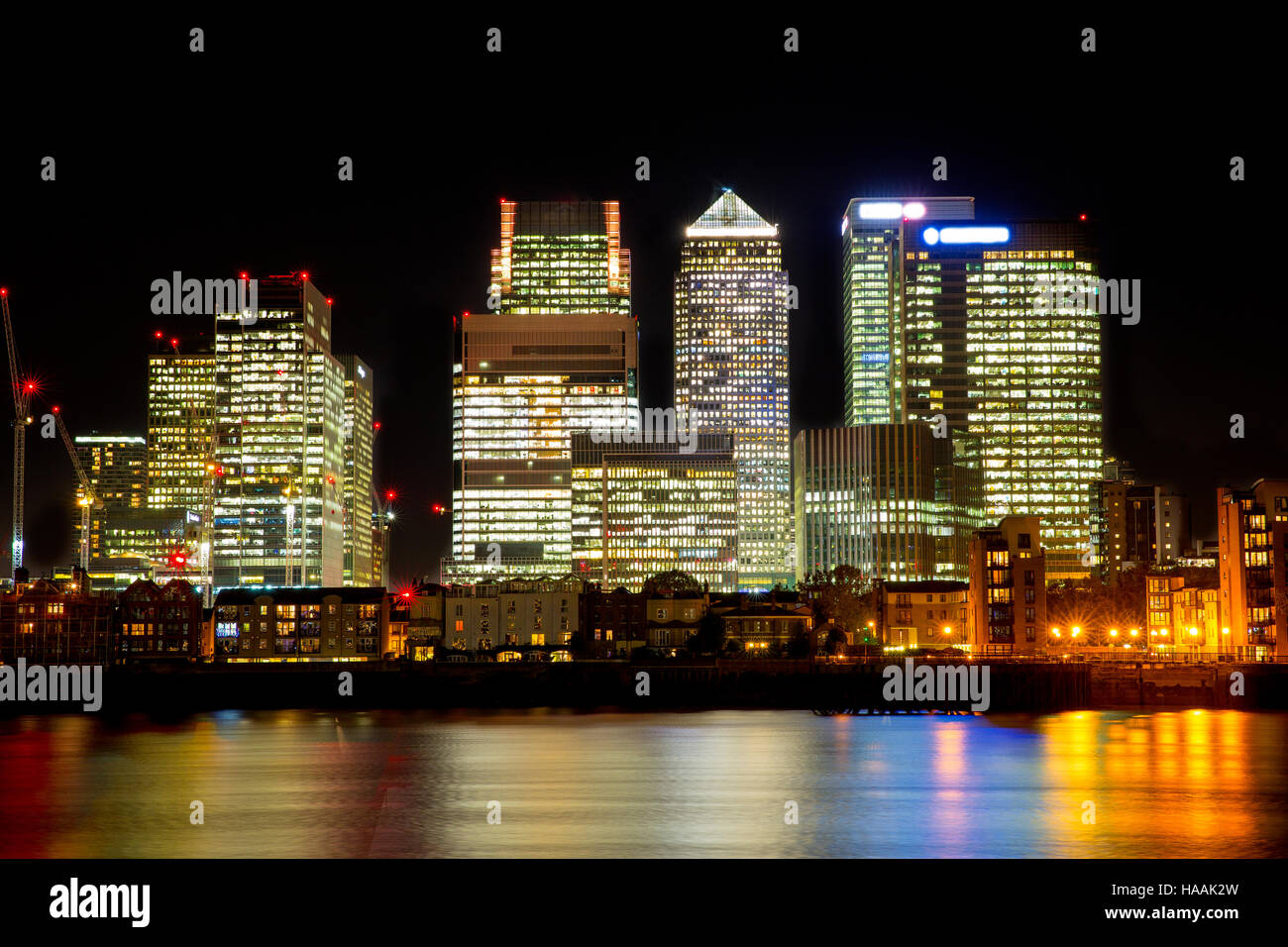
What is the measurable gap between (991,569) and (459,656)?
5698 centimetres

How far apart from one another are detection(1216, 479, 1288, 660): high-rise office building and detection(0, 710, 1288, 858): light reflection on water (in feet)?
72.0

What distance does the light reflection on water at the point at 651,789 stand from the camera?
192 feet

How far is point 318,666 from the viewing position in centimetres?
14850

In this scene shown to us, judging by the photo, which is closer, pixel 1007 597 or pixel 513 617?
pixel 1007 597

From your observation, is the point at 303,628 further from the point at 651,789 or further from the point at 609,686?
the point at 651,789

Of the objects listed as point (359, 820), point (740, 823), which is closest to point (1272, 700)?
point (740, 823)

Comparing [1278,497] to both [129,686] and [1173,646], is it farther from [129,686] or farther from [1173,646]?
[129,686]

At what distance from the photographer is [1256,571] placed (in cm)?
13312

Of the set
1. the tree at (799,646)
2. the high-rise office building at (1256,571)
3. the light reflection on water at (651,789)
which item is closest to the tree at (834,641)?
the tree at (799,646)
